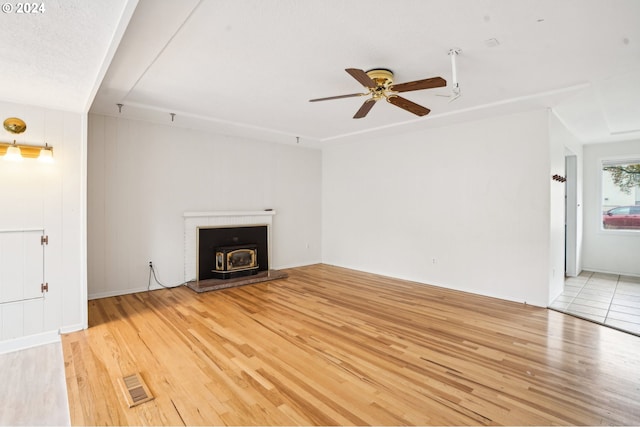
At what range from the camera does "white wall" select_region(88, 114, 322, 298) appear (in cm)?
461

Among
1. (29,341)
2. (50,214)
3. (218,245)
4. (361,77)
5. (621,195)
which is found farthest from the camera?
(621,195)

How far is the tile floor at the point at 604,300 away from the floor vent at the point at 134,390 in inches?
184

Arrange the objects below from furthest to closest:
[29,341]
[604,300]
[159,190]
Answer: [159,190] < [604,300] < [29,341]

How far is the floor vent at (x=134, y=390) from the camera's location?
7.21 ft

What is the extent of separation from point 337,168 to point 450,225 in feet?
9.20

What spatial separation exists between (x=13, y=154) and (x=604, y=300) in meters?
7.33

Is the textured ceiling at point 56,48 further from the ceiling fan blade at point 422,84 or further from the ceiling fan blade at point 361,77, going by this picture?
the ceiling fan blade at point 422,84

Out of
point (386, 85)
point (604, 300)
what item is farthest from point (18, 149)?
point (604, 300)

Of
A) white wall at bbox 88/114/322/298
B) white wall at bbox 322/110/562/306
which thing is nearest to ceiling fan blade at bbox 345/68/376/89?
white wall at bbox 322/110/562/306

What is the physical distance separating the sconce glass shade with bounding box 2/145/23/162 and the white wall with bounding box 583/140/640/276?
8920mm

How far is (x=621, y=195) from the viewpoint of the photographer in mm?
6289

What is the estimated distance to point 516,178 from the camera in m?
4.49

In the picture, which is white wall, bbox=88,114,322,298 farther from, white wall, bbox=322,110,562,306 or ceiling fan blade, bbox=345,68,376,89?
ceiling fan blade, bbox=345,68,376,89

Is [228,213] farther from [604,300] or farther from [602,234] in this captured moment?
[602,234]
